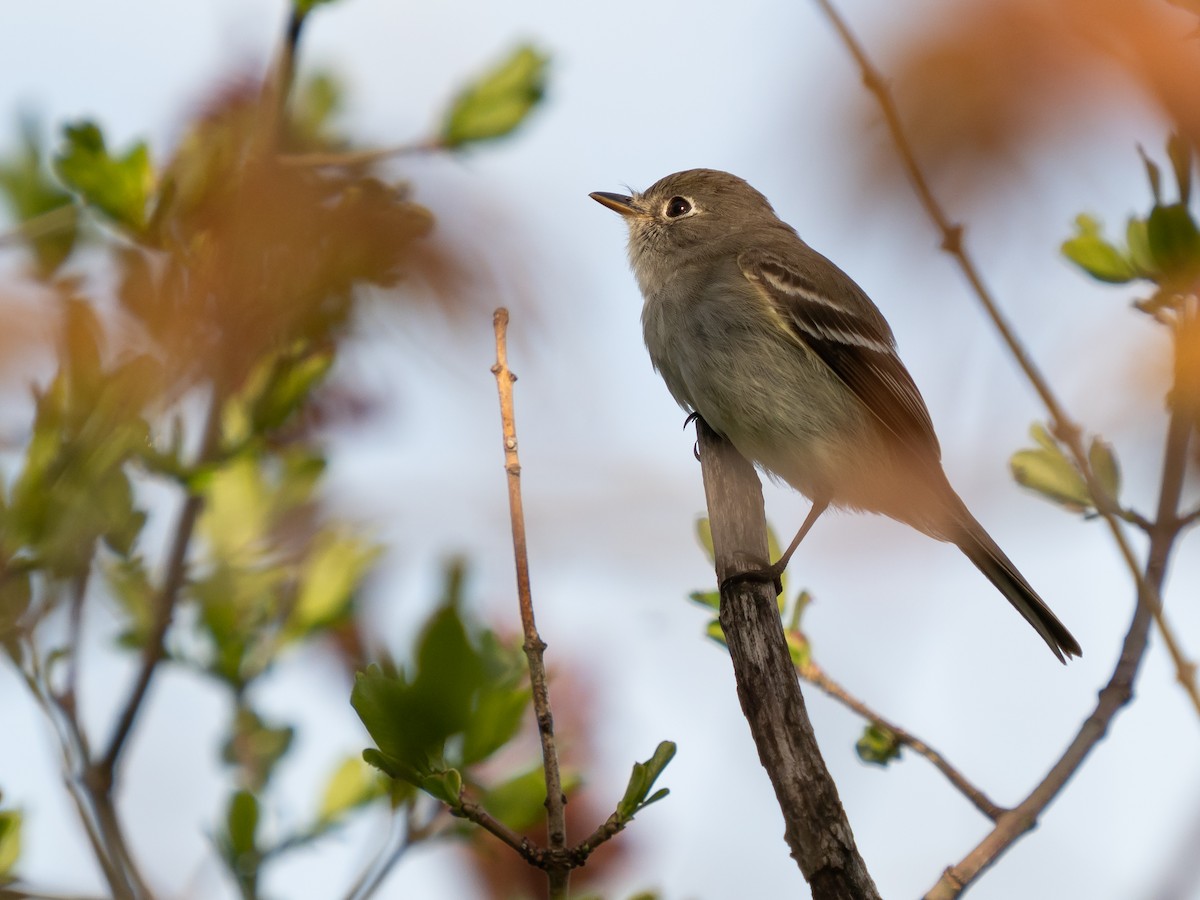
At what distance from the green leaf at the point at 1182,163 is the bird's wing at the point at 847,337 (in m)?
2.88

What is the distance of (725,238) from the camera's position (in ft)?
21.0

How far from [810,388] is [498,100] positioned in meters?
2.53

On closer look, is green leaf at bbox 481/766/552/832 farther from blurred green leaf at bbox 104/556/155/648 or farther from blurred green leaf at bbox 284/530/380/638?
blurred green leaf at bbox 104/556/155/648

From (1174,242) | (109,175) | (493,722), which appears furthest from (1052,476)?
(109,175)

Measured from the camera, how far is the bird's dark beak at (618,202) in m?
6.85

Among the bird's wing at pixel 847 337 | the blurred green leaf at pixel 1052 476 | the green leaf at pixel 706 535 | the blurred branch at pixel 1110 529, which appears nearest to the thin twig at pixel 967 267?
the blurred branch at pixel 1110 529

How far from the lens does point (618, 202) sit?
6.91 meters

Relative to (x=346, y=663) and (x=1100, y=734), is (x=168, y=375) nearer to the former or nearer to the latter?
(x=346, y=663)

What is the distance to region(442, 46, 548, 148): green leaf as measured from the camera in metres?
3.12

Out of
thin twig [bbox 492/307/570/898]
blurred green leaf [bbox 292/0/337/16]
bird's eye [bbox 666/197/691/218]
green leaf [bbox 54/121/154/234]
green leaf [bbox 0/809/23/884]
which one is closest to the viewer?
thin twig [bbox 492/307/570/898]

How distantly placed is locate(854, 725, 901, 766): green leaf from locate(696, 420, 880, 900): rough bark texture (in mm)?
354

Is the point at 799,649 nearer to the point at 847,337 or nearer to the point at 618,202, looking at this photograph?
the point at 847,337

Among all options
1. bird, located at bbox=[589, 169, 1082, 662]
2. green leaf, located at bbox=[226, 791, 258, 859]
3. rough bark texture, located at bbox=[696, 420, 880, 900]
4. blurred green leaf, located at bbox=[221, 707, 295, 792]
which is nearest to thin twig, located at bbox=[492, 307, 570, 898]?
rough bark texture, located at bbox=[696, 420, 880, 900]

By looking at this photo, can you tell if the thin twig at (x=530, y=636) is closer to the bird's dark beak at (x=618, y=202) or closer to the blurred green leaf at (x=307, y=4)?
the blurred green leaf at (x=307, y=4)
